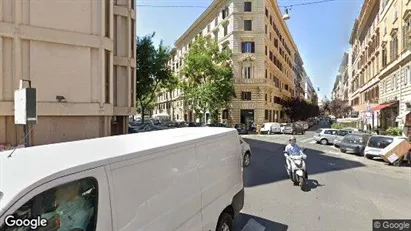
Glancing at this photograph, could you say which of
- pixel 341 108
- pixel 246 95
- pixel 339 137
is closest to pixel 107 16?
pixel 339 137

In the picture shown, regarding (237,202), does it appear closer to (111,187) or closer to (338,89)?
(111,187)

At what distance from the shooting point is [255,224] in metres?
6.05

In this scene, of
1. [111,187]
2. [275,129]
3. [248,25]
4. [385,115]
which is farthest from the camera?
[248,25]

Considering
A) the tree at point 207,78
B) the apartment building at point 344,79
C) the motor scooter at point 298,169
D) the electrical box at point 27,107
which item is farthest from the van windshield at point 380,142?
the apartment building at point 344,79

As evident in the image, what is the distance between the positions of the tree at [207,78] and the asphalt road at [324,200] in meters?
25.3

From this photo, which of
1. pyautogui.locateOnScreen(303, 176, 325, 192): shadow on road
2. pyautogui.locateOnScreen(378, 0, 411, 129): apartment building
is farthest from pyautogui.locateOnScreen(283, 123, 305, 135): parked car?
pyautogui.locateOnScreen(303, 176, 325, 192): shadow on road

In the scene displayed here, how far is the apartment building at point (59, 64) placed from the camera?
1291cm

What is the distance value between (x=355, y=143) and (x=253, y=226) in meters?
15.4

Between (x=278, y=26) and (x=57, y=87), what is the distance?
161ft

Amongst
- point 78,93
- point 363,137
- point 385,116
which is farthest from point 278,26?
point 78,93

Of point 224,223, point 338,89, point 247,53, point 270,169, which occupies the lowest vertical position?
point 270,169

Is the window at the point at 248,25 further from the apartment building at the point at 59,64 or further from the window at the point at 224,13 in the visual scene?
the apartment building at the point at 59,64

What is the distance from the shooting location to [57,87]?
13.9 metres

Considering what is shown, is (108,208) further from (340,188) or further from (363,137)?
(363,137)
